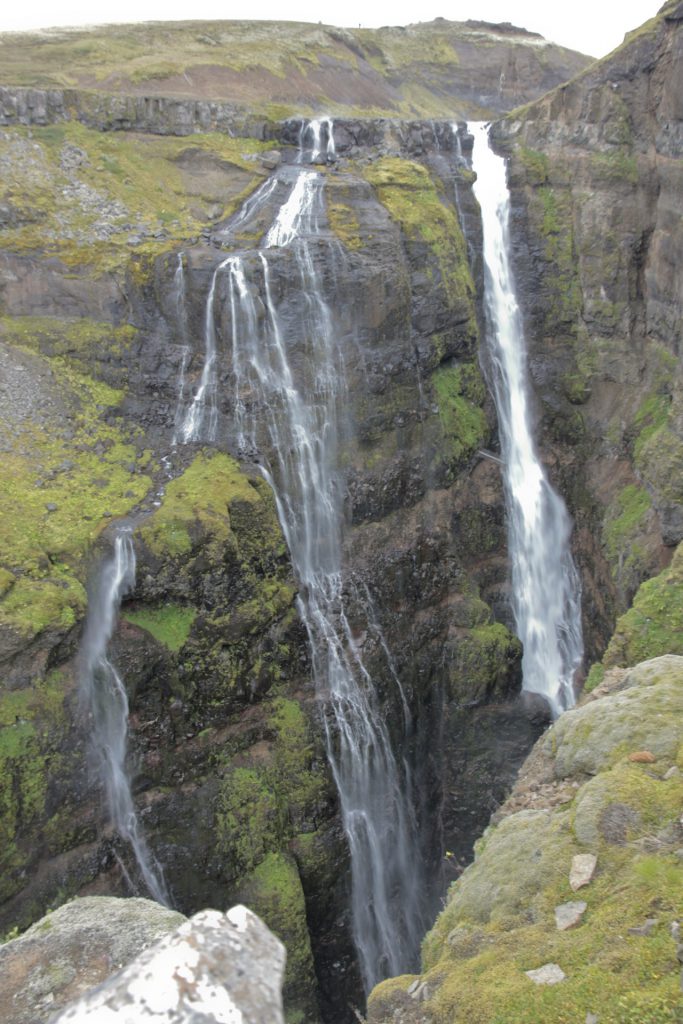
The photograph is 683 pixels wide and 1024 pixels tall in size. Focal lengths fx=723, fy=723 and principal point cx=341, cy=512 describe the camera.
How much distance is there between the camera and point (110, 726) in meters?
15.9

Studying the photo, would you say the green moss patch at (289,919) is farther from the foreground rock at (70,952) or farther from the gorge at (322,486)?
the foreground rock at (70,952)

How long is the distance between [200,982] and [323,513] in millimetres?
17148

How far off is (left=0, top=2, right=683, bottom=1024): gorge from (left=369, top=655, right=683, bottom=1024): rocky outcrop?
0.57ft

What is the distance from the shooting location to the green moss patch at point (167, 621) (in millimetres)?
16625

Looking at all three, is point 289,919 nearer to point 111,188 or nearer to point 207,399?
point 207,399

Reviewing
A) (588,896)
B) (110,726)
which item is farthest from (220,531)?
(588,896)

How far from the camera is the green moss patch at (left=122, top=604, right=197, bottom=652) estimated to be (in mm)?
16625

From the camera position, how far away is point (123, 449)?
1933 centimetres

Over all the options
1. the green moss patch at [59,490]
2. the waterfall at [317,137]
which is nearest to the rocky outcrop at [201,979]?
the green moss patch at [59,490]

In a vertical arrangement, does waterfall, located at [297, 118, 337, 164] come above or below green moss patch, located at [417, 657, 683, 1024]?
above

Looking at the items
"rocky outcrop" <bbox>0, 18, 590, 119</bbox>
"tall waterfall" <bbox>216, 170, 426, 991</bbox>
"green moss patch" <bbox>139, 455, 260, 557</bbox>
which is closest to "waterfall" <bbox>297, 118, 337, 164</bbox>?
"rocky outcrop" <bbox>0, 18, 590, 119</bbox>

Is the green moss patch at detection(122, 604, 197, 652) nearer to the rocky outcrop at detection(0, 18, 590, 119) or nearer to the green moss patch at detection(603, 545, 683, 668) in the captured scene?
the green moss patch at detection(603, 545, 683, 668)

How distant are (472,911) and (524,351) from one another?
21.0m

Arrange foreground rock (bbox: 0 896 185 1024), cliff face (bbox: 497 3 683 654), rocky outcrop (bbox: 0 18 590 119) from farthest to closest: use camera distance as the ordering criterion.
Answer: rocky outcrop (bbox: 0 18 590 119)
cliff face (bbox: 497 3 683 654)
foreground rock (bbox: 0 896 185 1024)
